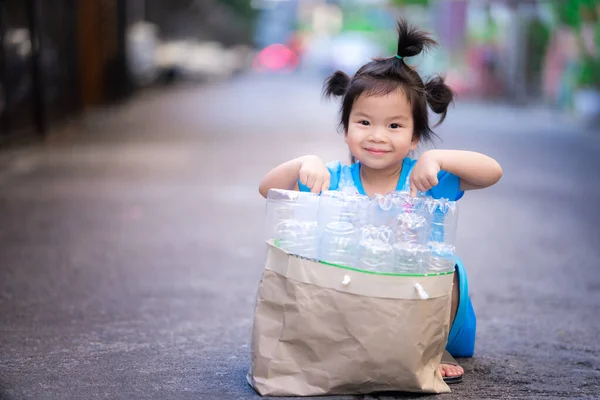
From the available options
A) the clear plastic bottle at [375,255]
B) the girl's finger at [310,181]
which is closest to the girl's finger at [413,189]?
the clear plastic bottle at [375,255]

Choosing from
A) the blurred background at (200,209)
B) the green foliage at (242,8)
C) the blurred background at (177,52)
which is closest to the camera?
the blurred background at (200,209)

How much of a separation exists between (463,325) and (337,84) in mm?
1084

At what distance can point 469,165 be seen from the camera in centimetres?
303

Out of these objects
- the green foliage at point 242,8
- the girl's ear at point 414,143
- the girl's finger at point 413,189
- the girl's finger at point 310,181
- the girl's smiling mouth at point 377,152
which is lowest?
the girl's finger at point 413,189

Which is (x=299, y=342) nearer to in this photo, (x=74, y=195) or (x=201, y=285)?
(x=201, y=285)

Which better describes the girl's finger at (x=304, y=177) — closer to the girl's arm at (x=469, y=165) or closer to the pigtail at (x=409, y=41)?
the girl's arm at (x=469, y=165)

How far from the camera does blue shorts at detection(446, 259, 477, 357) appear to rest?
320cm

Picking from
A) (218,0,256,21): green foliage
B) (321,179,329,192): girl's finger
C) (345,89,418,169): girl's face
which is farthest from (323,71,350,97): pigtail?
(218,0,256,21): green foliage

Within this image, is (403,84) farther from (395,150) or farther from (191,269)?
(191,269)

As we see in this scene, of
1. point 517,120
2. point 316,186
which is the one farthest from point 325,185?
point 517,120

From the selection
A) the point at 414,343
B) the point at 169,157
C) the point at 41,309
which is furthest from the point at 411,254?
the point at 169,157

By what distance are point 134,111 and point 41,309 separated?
14.7 m

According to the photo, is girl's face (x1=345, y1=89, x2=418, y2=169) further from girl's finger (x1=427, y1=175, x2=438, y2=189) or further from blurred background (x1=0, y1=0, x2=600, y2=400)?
blurred background (x1=0, y1=0, x2=600, y2=400)

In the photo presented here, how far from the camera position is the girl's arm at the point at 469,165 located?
3021 millimetres
